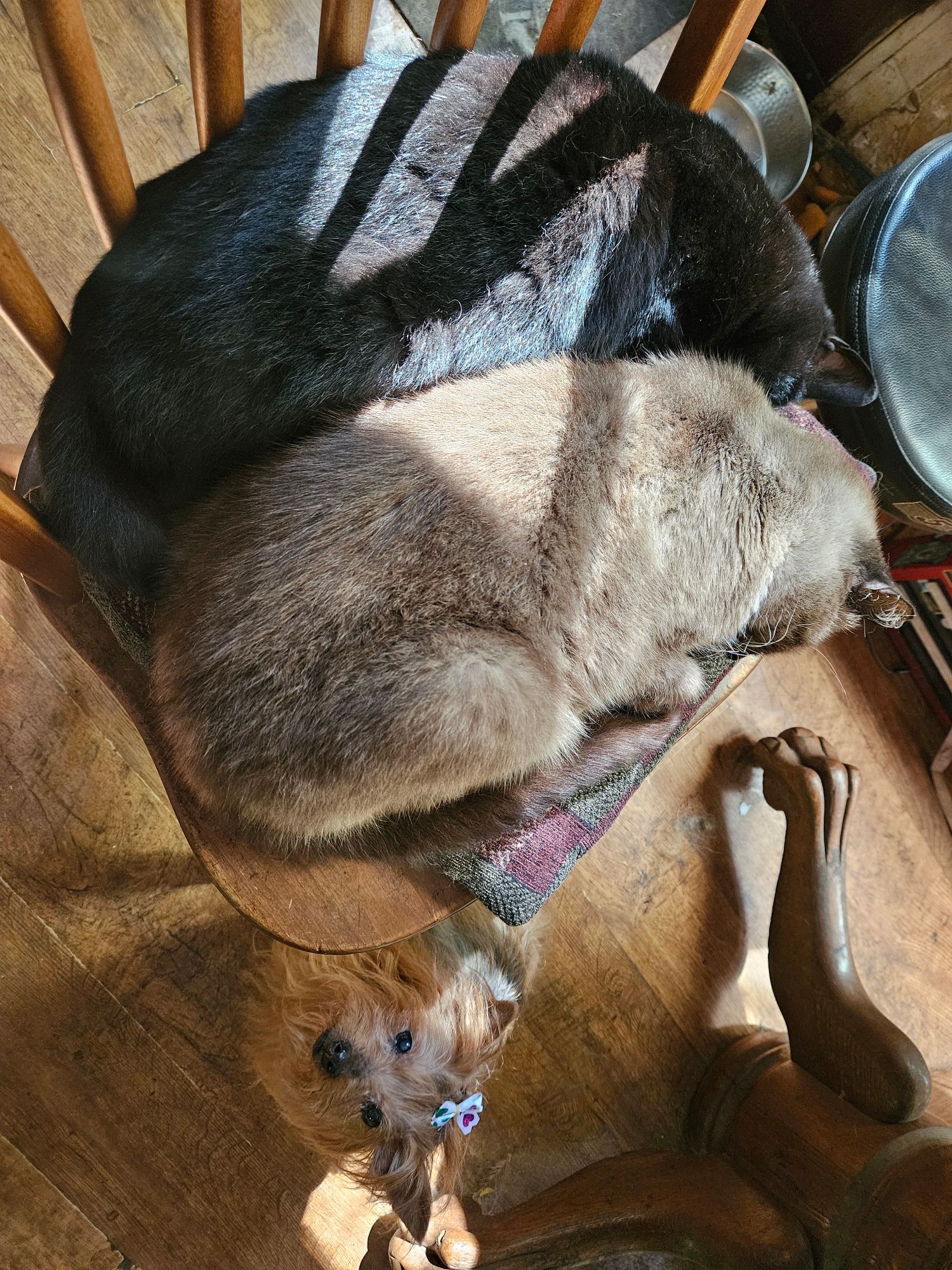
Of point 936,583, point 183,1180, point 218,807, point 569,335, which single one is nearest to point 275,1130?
point 183,1180

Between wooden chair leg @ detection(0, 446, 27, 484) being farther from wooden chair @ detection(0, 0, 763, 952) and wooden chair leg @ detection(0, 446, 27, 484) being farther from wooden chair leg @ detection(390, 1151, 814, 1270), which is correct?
wooden chair leg @ detection(390, 1151, 814, 1270)

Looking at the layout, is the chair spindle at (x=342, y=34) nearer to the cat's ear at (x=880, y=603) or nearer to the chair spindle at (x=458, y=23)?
the chair spindle at (x=458, y=23)

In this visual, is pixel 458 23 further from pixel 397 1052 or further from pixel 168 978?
pixel 168 978

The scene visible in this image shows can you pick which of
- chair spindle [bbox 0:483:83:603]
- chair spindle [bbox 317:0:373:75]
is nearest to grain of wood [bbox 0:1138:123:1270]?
chair spindle [bbox 0:483:83:603]

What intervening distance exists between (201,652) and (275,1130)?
3.57ft

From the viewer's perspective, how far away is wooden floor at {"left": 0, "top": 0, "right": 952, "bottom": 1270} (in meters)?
1.43

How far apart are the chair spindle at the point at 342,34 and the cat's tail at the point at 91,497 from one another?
0.50 meters

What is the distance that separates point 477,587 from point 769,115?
1.63 meters

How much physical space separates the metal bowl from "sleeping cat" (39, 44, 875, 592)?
2.59 ft

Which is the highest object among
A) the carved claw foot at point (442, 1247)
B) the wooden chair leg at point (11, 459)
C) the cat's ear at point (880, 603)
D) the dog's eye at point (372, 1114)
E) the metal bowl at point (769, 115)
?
the wooden chair leg at point (11, 459)

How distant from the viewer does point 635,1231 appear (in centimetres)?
130

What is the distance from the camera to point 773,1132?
1412 millimetres

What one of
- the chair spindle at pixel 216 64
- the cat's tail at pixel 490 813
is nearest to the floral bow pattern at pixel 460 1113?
the cat's tail at pixel 490 813

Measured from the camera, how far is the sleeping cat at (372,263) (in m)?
0.93
